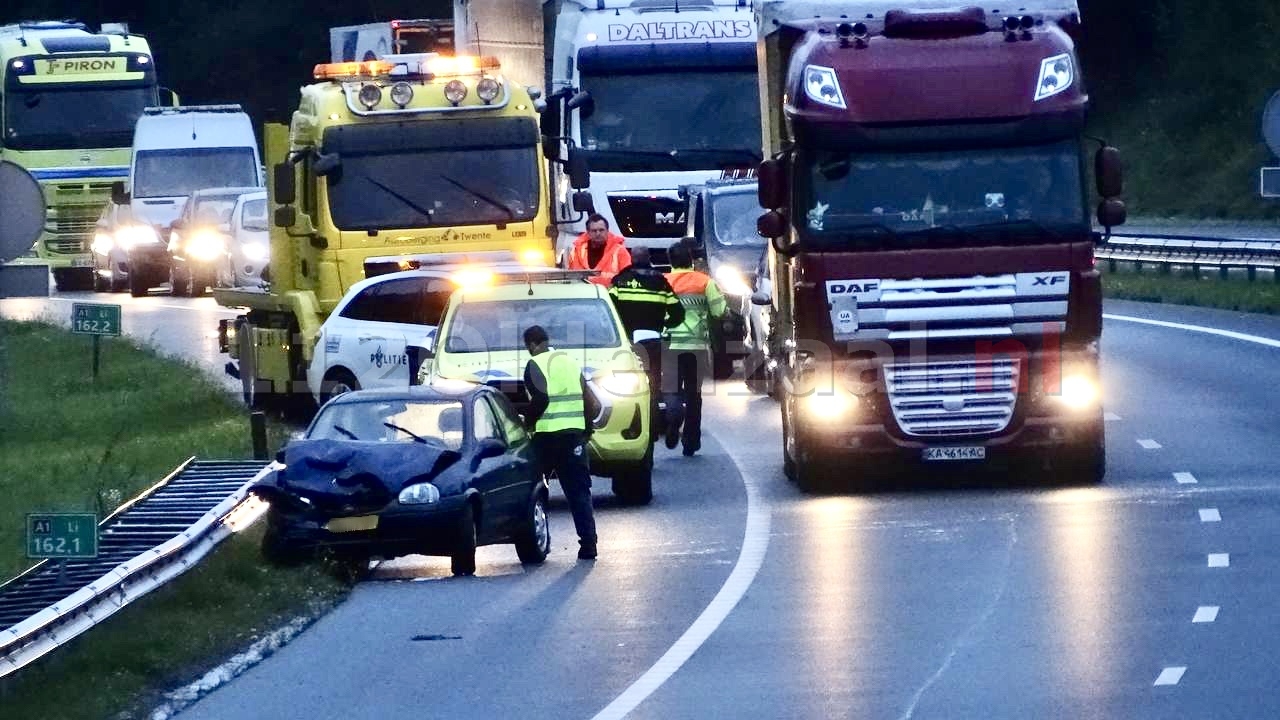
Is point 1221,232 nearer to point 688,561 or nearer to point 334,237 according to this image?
point 334,237

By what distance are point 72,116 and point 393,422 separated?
32.1m

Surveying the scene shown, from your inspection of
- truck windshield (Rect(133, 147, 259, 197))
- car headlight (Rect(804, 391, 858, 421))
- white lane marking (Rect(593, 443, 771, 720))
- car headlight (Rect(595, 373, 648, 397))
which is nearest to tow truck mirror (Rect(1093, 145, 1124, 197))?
car headlight (Rect(804, 391, 858, 421))

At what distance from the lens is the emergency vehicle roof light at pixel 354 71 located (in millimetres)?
27062

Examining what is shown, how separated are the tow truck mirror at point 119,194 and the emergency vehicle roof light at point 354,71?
65.4 ft

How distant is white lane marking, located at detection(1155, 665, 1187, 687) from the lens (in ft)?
38.3

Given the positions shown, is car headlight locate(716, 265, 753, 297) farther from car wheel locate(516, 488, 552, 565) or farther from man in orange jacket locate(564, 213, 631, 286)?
car wheel locate(516, 488, 552, 565)

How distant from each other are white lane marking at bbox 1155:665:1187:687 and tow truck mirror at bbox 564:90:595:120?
19.7 meters

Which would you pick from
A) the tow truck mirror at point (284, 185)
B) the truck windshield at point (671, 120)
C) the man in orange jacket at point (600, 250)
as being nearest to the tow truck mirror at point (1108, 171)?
the man in orange jacket at point (600, 250)

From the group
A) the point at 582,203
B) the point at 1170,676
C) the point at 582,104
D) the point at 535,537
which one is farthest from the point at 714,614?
the point at 582,104

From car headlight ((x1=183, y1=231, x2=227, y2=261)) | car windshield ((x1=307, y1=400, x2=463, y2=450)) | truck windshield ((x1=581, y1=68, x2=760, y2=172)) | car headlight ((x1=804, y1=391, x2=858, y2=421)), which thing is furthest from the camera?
car headlight ((x1=183, y1=231, x2=227, y2=261))

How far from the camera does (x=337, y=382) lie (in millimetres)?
24234

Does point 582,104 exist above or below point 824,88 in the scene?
above

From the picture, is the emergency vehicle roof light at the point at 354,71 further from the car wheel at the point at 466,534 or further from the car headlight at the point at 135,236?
the car headlight at the point at 135,236

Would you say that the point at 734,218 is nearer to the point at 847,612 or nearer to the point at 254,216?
the point at 254,216
